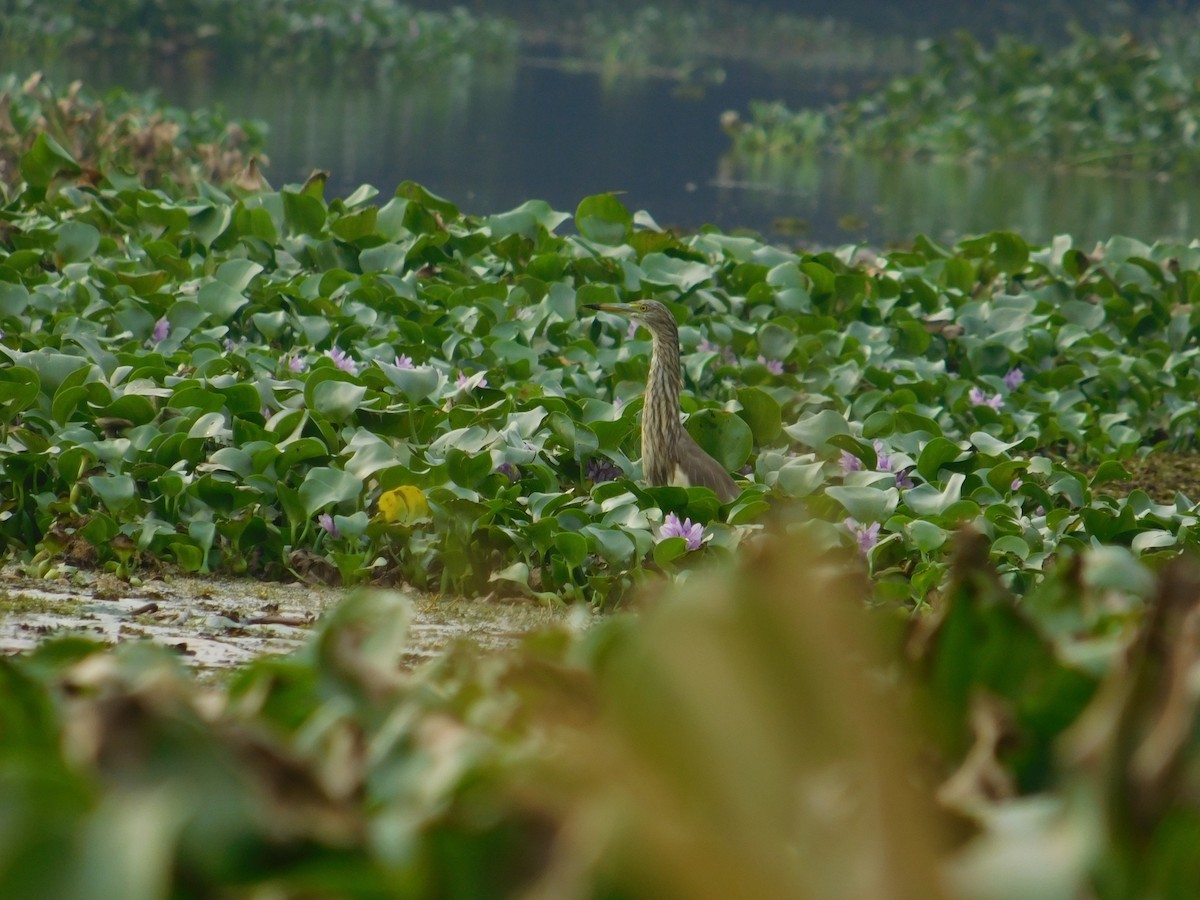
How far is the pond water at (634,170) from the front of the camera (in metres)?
13.6

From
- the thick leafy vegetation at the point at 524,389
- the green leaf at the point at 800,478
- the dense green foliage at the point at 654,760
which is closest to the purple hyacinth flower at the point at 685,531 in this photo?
the thick leafy vegetation at the point at 524,389

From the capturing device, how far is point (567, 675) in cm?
147

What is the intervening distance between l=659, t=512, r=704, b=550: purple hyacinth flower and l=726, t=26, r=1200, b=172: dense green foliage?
15.7 meters

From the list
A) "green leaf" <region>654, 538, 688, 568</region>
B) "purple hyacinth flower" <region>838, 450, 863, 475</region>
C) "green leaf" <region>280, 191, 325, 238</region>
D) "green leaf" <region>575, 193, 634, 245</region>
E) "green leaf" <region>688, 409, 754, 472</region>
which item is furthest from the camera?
"green leaf" <region>575, 193, 634, 245</region>

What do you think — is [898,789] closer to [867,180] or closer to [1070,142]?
[867,180]

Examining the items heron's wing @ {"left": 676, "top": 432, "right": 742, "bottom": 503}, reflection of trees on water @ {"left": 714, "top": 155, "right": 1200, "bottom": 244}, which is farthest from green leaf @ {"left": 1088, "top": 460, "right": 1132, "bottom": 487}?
reflection of trees on water @ {"left": 714, "top": 155, "right": 1200, "bottom": 244}

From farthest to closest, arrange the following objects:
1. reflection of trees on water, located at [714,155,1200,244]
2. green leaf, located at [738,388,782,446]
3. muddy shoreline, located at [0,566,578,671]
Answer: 1. reflection of trees on water, located at [714,155,1200,244]
2. green leaf, located at [738,388,782,446]
3. muddy shoreline, located at [0,566,578,671]

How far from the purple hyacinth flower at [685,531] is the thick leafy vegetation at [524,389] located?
16 millimetres

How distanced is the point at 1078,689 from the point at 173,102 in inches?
671

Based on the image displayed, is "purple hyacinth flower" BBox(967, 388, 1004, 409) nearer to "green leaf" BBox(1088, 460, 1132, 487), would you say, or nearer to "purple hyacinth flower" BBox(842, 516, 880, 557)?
"green leaf" BBox(1088, 460, 1132, 487)

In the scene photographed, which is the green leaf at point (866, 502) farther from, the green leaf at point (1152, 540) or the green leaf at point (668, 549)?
the green leaf at point (1152, 540)

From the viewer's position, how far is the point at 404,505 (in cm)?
425

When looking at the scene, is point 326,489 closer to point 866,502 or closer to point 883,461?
point 866,502

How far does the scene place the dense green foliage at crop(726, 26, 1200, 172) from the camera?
62.0 feet
